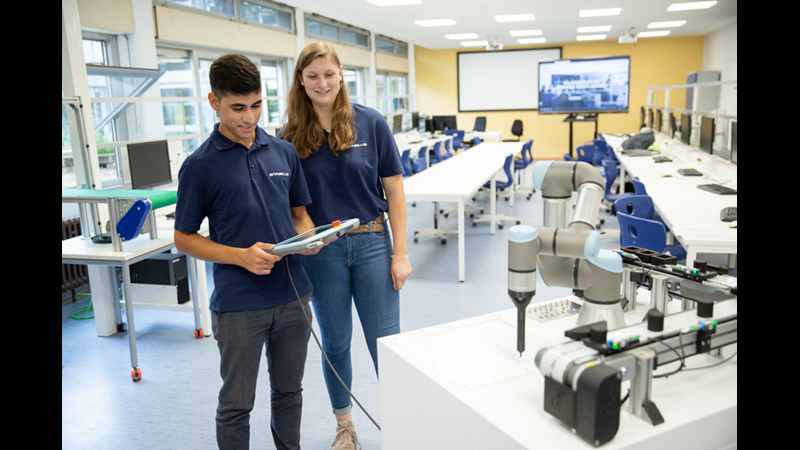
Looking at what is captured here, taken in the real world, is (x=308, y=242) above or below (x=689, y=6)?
below

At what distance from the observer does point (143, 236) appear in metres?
3.00

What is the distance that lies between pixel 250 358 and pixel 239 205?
16.9 inches

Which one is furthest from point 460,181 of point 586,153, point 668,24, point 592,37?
point 592,37

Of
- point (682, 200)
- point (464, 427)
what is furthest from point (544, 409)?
point (682, 200)

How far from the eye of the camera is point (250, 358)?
58.3 inches

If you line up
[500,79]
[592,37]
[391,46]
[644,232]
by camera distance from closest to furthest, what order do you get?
1. [644,232]
2. [592,37]
3. [391,46]
4. [500,79]

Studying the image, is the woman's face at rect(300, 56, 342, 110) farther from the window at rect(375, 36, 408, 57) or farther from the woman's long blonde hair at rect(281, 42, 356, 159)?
the window at rect(375, 36, 408, 57)

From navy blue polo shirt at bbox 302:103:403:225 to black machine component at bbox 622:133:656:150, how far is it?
5639 mm

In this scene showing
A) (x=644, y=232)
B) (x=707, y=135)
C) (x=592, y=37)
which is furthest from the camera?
(x=592, y=37)

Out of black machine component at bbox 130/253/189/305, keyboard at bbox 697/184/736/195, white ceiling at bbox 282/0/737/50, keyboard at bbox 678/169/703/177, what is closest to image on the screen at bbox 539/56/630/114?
white ceiling at bbox 282/0/737/50

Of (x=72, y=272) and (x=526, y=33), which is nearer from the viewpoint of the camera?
(x=72, y=272)

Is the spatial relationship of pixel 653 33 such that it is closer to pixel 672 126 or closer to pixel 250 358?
pixel 672 126

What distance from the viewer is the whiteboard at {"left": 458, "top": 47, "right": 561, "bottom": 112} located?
13.0 meters
